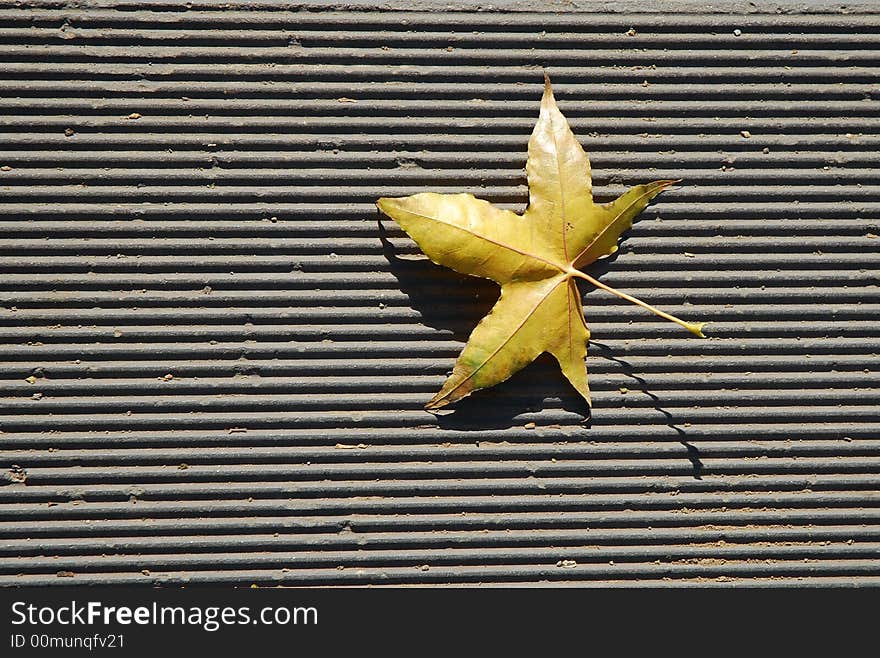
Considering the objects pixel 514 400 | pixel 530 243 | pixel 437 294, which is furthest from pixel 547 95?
pixel 514 400

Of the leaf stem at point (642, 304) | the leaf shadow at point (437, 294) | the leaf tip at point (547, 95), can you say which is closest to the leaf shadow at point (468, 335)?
the leaf shadow at point (437, 294)

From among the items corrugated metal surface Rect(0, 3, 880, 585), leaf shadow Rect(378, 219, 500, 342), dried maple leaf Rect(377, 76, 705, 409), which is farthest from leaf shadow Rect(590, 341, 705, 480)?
leaf shadow Rect(378, 219, 500, 342)

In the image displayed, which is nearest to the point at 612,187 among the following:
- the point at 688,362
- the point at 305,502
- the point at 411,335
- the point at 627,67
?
the point at 627,67

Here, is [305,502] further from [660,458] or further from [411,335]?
[660,458]

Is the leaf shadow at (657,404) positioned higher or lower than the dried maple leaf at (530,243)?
lower

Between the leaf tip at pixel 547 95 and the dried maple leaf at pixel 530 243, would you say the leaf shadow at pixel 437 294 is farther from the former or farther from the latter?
the leaf tip at pixel 547 95

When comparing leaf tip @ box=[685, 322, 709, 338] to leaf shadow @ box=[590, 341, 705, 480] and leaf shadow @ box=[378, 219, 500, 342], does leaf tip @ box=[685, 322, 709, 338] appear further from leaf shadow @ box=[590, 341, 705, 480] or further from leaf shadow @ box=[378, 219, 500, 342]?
leaf shadow @ box=[378, 219, 500, 342]

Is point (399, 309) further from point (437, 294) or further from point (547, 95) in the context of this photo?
point (547, 95)
